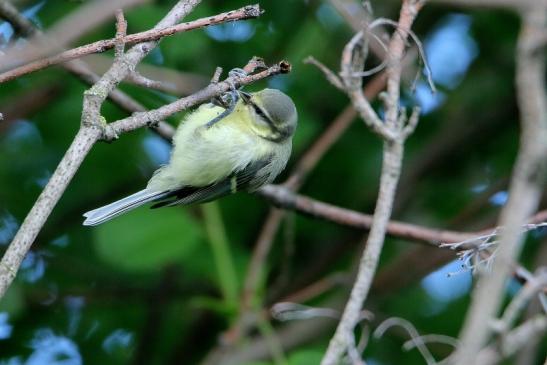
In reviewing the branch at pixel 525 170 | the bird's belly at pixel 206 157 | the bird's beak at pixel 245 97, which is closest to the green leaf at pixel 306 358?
the bird's belly at pixel 206 157

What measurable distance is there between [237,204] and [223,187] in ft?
3.84

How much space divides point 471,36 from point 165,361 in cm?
258

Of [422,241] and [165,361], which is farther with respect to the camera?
[165,361]

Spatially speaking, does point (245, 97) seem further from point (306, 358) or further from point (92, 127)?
point (92, 127)

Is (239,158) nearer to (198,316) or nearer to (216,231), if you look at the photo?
(216,231)

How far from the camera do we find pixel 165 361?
16.3ft

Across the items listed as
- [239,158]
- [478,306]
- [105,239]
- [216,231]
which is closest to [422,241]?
[239,158]

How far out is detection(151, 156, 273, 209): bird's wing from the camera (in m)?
3.73

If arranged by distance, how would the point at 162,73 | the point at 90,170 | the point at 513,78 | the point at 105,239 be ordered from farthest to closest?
the point at 513,78 → the point at 90,170 → the point at 105,239 → the point at 162,73

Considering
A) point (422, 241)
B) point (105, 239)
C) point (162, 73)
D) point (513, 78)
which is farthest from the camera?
Result: point (513, 78)

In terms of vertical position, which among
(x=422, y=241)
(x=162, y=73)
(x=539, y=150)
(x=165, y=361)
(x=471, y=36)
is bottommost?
(x=539, y=150)

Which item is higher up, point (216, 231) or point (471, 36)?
point (471, 36)

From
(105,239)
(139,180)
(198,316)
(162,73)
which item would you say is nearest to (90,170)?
(139,180)

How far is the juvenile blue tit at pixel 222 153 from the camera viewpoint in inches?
149
